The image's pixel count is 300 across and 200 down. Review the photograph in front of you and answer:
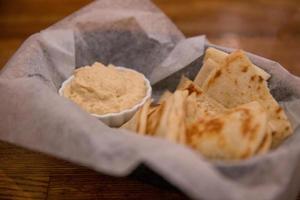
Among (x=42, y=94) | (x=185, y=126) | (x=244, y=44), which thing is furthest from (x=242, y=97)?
(x=244, y=44)

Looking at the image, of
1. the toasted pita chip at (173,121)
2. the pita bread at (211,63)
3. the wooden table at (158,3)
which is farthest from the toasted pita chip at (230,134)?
the pita bread at (211,63)

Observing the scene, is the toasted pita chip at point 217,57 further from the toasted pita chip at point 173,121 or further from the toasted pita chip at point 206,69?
the toasted pita chip at point 173,121

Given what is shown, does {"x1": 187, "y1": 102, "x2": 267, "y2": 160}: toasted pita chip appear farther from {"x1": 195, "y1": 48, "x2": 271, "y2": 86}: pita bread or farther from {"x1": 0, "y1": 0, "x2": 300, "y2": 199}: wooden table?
{"x1": 195, "y1": 48, "x2": 271, "y2": 86}: pita bread

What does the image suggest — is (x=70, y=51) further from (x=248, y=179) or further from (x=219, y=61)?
(x=248, y=179)

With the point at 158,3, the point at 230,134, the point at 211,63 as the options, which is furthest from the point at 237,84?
the point at 158,3

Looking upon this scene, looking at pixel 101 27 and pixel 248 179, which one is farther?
pixel 101 27

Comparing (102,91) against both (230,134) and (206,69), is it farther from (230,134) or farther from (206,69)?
(230,134)
